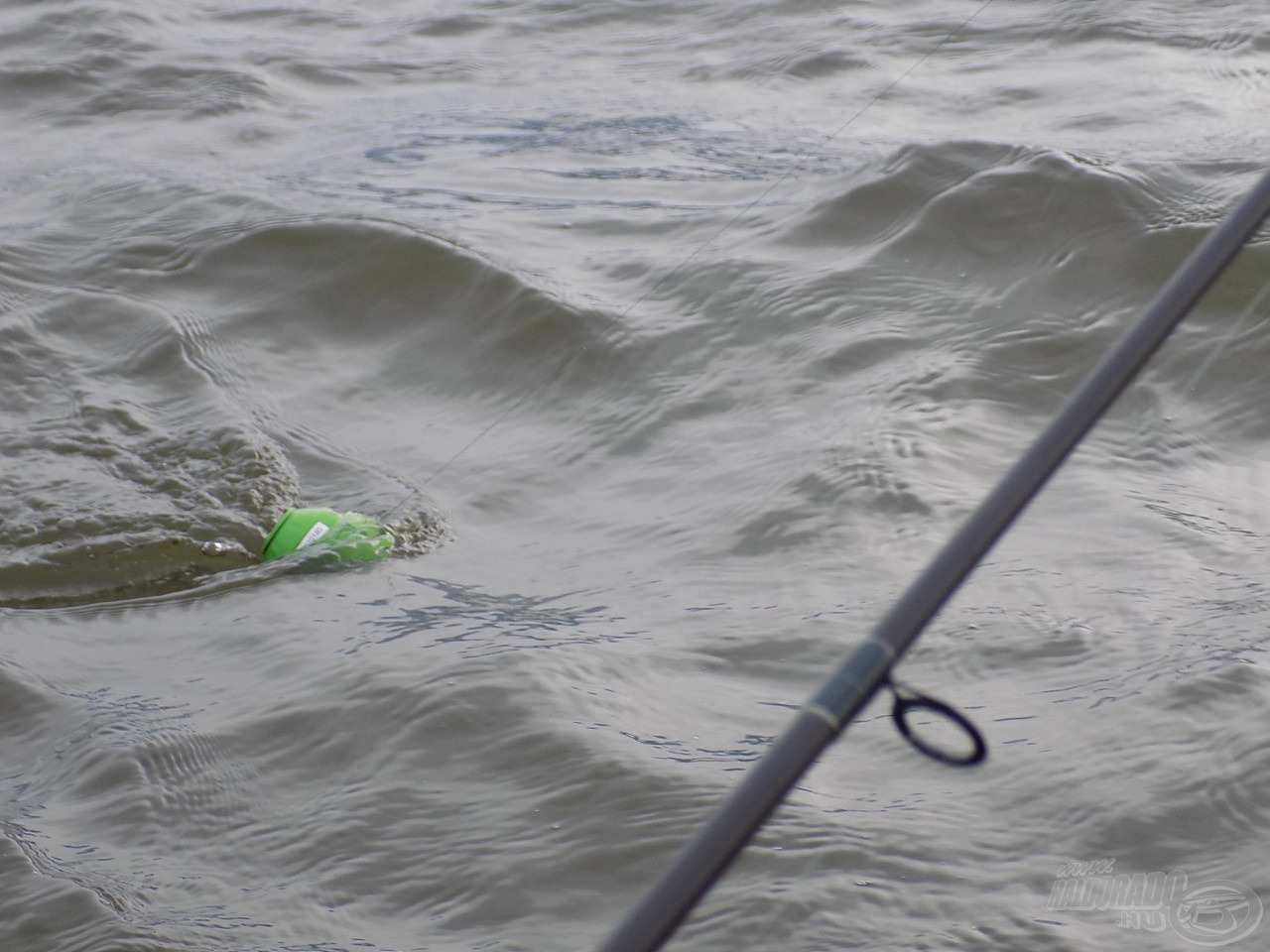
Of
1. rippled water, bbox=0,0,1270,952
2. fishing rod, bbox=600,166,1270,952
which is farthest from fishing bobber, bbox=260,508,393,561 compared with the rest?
fishing rod, bbox=600,166,1270,952

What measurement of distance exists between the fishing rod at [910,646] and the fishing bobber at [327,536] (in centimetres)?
226

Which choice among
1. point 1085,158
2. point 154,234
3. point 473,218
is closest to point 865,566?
point 1085,158

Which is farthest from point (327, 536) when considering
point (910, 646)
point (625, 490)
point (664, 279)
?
point (910, 646)

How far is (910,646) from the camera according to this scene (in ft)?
3.22

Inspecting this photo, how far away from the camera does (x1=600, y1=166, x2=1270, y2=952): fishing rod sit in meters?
0.89

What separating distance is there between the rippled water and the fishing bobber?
8cm

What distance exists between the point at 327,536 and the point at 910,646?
238 centimetres

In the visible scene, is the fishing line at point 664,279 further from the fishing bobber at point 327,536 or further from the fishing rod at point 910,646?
the fishing rod at point 910,646

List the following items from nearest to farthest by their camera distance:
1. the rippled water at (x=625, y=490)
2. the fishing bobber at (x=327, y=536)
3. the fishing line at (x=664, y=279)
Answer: the rippled water at (x=625, y=490), the fishing bobber at (x=327, y=536), the fishing line at (x=664, y=279)

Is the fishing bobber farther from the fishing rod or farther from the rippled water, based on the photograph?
the fishing rod

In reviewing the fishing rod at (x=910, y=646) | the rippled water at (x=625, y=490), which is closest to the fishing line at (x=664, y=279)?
the rippled water at (x=625, y=490)

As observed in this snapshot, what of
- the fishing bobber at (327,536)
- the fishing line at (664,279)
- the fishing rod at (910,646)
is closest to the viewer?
the fishing rod at (910,646)

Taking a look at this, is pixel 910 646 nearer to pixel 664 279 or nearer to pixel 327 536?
pixel 327 536

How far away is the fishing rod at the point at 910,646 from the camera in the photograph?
89cm
